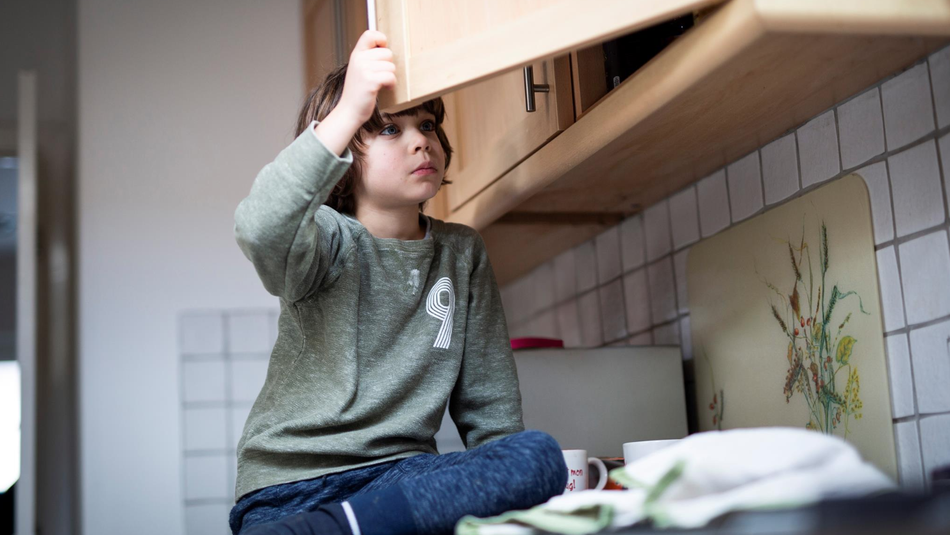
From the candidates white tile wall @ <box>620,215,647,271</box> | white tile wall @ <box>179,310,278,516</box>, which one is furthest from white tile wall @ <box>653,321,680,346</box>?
white tile wall @ <box>179,310,278,516</box>

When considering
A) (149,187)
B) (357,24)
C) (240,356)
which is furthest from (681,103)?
(149,187)

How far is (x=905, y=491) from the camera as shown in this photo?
1.68ft

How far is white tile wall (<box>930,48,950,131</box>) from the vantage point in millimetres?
854

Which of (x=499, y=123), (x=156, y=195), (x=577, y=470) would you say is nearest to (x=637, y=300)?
(x=499, y=123)

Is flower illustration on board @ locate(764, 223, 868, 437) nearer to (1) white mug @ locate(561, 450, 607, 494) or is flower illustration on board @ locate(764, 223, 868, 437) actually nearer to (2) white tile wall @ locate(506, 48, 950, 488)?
(2) white tile wall @ locate(506, 48, 950, 488)

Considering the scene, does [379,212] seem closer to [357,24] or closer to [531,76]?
[531,76]

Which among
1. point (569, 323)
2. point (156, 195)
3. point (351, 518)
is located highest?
point (156, 195)

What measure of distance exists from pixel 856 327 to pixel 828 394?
0.29 ft

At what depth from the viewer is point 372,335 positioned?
1.05 m

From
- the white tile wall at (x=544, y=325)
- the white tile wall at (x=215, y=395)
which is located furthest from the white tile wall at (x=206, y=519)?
the white tile wall at (x=544, y=325)

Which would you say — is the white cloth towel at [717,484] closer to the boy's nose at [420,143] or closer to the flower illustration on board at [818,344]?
the flower illustration on board at [818,344]

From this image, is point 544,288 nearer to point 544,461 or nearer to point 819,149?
point 819,149

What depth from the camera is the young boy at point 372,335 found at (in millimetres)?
833

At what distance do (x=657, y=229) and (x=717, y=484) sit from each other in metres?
0.82
